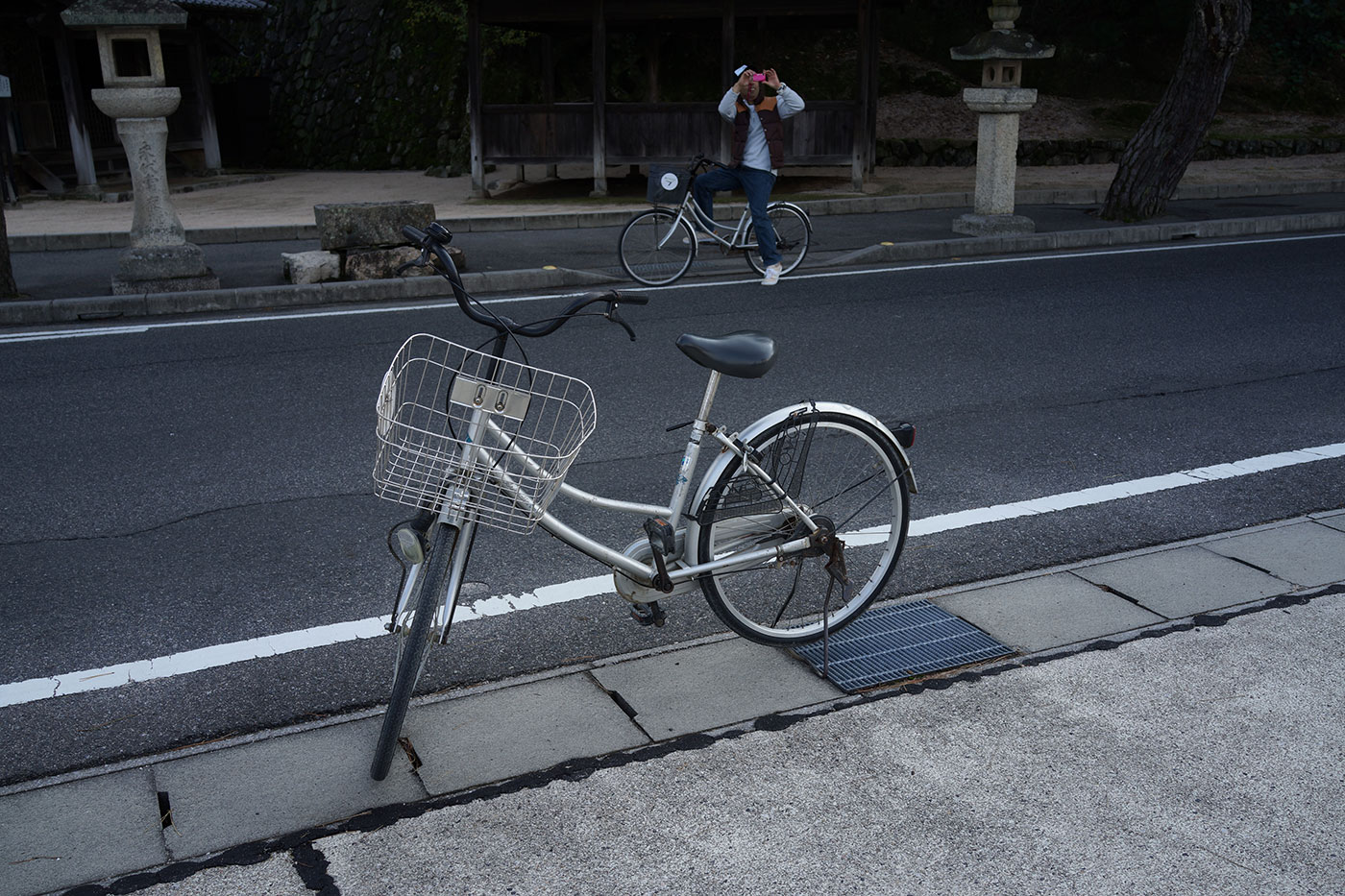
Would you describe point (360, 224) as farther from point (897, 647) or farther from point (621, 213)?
point (897, 647)

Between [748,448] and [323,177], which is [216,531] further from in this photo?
[323,177]

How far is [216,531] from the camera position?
4730mm

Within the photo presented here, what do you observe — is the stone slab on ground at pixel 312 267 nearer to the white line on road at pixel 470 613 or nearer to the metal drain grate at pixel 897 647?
the white line on road at pixel 470 613

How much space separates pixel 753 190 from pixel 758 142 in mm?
418

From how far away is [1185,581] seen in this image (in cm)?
415

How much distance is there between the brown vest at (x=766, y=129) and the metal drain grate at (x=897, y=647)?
6.80 meters

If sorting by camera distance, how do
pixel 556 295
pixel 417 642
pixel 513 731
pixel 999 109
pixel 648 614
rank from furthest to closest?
pixel 999 109 < pixel 556 295 < pixel 648 614 < pixel 513 731 < pixel 417 642

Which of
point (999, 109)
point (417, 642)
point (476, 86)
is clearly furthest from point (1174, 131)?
point (417, 642)

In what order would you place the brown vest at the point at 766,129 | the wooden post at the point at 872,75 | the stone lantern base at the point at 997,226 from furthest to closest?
the wooden post at the point at 872,75 → the stone lantern base at the point at 997,226 → the brown vest at the point at 766,129

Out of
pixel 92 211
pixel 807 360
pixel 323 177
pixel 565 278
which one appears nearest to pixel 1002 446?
pixel 807 360

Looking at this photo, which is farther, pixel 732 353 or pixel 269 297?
pixel 269 297

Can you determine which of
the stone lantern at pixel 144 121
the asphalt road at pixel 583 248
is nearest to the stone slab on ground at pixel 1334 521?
the asphalt road at pixel 583 248

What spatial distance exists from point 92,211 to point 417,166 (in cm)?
840

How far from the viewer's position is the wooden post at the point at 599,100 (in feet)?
56.5
